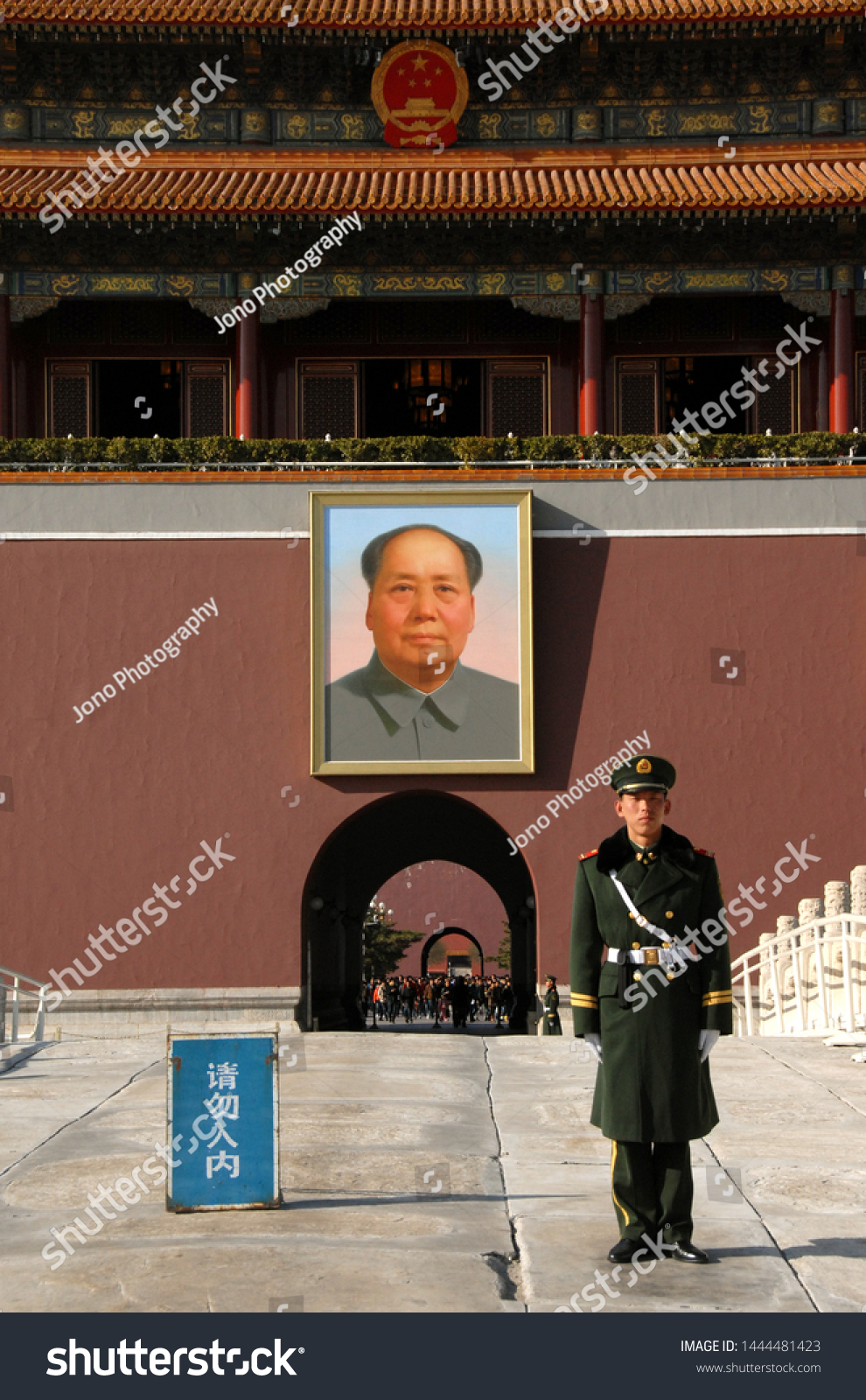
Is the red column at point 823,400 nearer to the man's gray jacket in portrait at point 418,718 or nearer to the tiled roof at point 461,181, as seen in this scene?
the tiled roof at point 461,181

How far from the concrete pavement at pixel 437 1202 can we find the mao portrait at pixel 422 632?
6.48 meters

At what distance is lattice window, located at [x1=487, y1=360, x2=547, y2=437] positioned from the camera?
21656 millimetres

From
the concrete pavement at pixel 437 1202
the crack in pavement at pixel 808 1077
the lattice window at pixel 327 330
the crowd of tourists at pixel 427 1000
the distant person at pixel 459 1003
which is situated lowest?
the crowd of tourists at pixel 427 1000

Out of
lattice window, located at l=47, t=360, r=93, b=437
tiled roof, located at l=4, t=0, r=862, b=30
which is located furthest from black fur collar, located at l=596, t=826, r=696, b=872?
tiled roof, located at l=4, t=0, r=862, b=30

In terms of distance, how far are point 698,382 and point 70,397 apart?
29.0 feet

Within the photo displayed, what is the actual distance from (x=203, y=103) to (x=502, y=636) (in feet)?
31.5

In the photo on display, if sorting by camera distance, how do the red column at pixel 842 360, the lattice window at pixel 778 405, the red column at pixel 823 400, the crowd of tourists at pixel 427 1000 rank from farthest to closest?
the crowd of tourists at pixel 427 1000
the lattice window at pixel 778 405
the red column at pixel 823 400
the red column at pixel 842 360

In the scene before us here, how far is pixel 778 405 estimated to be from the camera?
70.5 ft

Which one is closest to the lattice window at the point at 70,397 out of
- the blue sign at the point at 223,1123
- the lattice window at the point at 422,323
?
the lattice window at the point at 422,323

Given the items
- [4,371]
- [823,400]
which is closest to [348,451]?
[4,371]

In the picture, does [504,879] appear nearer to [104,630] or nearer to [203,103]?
[104,630]

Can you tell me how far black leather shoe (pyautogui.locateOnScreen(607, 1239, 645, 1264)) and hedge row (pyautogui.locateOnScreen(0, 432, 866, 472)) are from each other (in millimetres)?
13898

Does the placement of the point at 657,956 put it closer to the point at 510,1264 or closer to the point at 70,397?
the point at 510,1264

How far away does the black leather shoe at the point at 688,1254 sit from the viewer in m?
5.87
